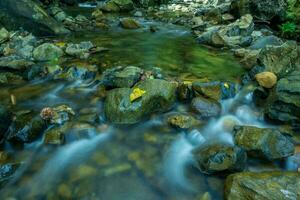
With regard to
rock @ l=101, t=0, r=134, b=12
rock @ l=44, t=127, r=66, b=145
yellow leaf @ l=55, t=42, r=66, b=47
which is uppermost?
rock @ l=44, t=127, r=66, b=145

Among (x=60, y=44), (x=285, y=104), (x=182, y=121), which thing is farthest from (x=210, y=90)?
(x=60, y=44)

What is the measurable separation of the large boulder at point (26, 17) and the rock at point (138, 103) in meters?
6.33

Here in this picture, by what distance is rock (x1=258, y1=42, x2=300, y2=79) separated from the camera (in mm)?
6996

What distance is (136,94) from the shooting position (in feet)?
18.8

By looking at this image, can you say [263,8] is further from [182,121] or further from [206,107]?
[182,121]

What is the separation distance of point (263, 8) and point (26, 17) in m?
9.40

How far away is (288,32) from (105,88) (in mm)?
7543

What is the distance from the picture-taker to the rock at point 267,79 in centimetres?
662

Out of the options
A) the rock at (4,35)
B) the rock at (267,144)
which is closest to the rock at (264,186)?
the rock at (267,144)

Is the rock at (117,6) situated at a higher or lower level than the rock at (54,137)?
lower

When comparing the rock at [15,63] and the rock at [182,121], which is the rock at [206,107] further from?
the rock at [15,63]

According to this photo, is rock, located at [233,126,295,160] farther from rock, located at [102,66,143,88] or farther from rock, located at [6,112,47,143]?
rock, located at [6,112,47,143]

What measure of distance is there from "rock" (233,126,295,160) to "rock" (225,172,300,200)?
0.73 m

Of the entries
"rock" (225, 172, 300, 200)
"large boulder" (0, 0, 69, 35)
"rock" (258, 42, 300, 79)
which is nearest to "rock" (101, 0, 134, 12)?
"large boulder" (0, 0, 69, 35)
